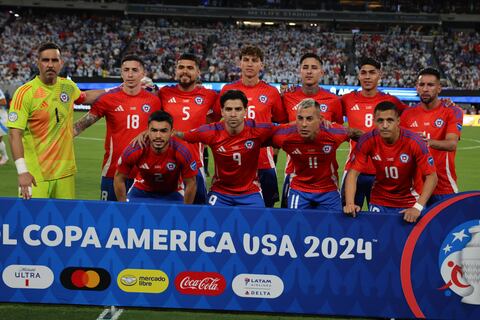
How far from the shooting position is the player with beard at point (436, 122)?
6.55 meters

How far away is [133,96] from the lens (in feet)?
22.8

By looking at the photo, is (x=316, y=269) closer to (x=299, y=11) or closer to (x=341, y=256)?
(x=341, y=256)

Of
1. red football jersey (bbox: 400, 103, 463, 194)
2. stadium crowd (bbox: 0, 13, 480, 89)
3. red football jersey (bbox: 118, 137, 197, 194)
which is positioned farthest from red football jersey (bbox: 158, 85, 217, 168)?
stadium crowd (bbox: 0, 13, 480, 89)

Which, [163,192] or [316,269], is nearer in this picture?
[316,269]

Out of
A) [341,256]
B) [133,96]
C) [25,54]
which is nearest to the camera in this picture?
[341,256]

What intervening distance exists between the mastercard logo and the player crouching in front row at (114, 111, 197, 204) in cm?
129

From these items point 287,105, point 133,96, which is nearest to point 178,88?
point 133,96

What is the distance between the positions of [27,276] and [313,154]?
286 centimetres

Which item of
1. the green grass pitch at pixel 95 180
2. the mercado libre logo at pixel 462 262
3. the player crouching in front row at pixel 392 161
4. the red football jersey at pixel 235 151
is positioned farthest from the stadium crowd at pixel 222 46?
the mercado libre logo at pixel 462 262

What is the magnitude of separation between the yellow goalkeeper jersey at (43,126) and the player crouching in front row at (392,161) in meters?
2.88

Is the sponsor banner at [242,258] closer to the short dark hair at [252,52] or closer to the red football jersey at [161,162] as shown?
the red football jersey at [161,162]

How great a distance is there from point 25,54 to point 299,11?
20957 mm

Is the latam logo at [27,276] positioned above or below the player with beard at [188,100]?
below

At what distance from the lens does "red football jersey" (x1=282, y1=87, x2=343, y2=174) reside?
709cm
